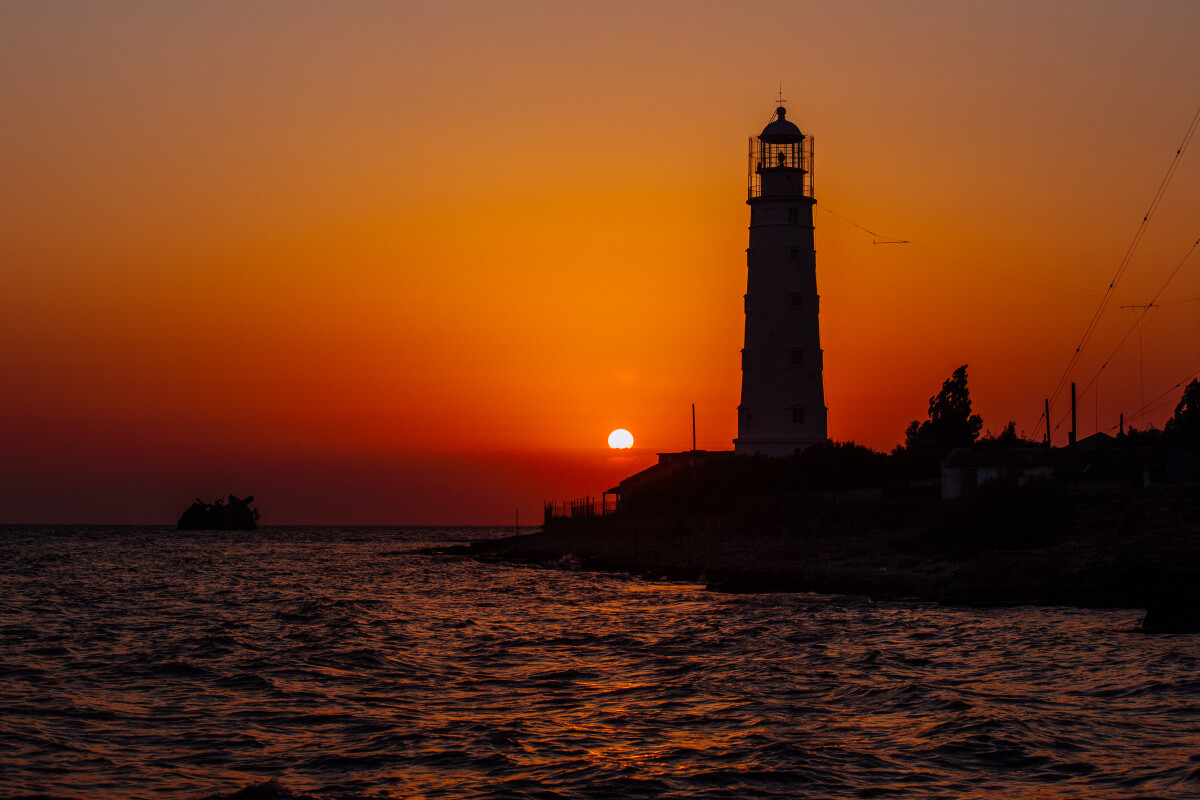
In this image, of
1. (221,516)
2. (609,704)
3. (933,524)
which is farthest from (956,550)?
(221,516)

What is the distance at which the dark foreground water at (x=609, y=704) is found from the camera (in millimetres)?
14773

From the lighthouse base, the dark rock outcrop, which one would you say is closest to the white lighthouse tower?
the lighthouse base

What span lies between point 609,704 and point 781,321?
44093 millimetres

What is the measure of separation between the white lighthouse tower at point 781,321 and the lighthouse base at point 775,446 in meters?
0.05

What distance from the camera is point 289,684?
73.9 ft

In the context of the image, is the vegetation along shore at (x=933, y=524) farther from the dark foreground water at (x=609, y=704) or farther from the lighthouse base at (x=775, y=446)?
the dark foreground water at (x=609, y=704)

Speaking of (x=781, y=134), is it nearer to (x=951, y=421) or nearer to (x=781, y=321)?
(x=781, y=321)

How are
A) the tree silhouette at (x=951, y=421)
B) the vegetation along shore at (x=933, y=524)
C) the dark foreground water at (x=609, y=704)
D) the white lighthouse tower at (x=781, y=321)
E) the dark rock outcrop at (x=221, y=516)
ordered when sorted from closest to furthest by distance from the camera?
the dark foreground water at (x=609, y=704) < the vegetation along shore at (x=933, y=524) < the white lighthouse tower at (x=781, y=321) < the tree silhouette at (x=951, y=421) < the dark rock outcrop at (x=221, y=516)

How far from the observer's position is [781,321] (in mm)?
62125

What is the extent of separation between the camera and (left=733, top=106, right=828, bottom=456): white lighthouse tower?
62.2 meters

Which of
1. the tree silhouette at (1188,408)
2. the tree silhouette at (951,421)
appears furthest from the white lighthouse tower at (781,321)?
the tree silhouette at (1188,408)

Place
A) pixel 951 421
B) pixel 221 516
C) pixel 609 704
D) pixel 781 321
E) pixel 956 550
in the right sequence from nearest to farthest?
pixel 609 704, pixel 956 550, pixel 781 321, pixel 951 421, pixel 221 516

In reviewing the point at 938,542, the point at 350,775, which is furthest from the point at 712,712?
the point at 938,542

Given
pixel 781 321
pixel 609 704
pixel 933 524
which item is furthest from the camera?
pixel 781 321
